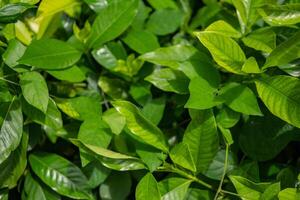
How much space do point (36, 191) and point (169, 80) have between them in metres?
0.45

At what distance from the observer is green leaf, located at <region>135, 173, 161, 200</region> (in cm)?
105

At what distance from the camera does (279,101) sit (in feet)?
3.41

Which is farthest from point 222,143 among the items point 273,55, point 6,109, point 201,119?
point 6,109

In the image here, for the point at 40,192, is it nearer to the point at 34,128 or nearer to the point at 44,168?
the point at 44,168

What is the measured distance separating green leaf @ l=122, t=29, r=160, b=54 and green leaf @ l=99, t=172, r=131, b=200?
0.35 m

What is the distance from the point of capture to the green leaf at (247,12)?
1.15 metres

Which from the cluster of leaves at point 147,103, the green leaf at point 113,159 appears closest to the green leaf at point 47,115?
the cluster of leaves at point 147,103

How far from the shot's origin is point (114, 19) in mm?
1266

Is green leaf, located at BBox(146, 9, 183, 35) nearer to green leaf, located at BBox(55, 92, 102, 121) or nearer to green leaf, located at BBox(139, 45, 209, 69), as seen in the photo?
green leaf, located at BBox(139, 45, 209, 69)

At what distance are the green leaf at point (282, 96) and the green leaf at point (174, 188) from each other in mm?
266

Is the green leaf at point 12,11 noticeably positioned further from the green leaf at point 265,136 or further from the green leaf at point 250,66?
the green leaf at point 265,136

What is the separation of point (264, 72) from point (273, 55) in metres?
0.12

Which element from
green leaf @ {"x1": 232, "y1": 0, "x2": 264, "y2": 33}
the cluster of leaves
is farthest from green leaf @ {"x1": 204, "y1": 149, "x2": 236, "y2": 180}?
green leaf @ {"x1": 232, "y1": 0, "x2": 264, "y2": 33}

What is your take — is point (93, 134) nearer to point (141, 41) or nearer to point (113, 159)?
point (113, 159)
